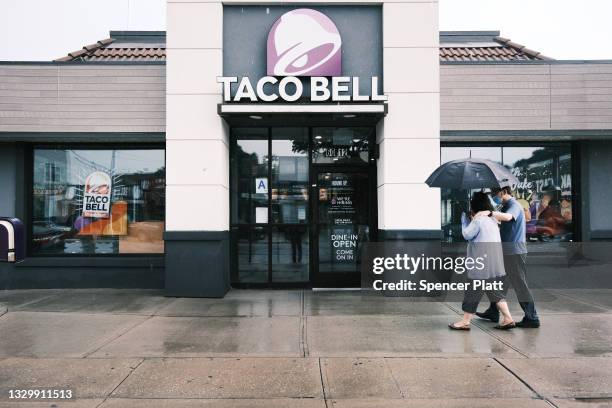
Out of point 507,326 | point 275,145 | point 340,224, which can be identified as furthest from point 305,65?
point 507,326

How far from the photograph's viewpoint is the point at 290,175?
31.9 feet

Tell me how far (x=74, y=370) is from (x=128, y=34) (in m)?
9.78

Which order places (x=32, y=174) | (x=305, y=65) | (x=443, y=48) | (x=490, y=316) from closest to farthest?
(x=490, y=316), (x=305, y=65), (x=32, y=174), (x=443, y=48)

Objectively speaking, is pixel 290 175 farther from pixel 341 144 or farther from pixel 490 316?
pixel 490 316

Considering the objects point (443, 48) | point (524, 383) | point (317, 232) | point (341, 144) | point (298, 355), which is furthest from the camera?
point (443, 48)

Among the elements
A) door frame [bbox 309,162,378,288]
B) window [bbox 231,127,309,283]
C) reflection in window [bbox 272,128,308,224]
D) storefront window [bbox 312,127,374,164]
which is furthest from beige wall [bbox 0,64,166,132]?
door frame [bbox 309,162,378,288]

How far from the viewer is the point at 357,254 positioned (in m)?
9.63

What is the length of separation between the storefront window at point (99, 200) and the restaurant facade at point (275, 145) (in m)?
0.03

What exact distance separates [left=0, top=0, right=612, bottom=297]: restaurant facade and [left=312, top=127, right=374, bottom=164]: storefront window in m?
0.03

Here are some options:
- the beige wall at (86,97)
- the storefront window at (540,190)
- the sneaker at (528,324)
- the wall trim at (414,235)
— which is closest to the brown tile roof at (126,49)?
the beige wall at (86,97)

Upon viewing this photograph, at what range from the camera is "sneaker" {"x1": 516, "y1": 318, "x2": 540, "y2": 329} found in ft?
21.5

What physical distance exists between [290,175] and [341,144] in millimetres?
1223

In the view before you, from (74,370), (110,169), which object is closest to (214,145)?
(110,169)

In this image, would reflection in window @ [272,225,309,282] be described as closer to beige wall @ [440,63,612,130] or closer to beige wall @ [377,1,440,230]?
beige wall @ [377,1,440,230]
